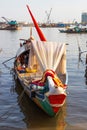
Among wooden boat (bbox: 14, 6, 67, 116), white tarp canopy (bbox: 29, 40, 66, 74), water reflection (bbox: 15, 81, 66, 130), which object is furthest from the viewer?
white tarp canopy (bbox: 29, 40, 66, 74)

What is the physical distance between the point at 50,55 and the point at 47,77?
3043 mm

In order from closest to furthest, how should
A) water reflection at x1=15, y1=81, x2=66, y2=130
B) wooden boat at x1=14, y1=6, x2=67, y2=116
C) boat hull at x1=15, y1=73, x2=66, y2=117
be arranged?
boat hull at x1=15, y1=73, x2=66, y2=117, wooden boat at x1=14, y1=6, x2=67, y2=116, water reflection at x1=15, y1=81, x2=66, y2=130

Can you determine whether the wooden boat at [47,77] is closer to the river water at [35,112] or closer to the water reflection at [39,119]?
the water reflection at [39,119]

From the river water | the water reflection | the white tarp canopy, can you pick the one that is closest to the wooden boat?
the white tarp canopy

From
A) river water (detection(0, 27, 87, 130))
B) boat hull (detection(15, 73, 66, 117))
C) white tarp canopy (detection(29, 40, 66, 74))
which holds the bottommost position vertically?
river water (detection(0, 27, 87, 130))

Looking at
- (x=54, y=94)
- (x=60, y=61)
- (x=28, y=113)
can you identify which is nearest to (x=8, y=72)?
(x=60, y=61)

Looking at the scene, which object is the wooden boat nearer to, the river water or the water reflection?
the water reflection

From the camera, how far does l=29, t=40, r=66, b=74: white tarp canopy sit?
87.5ft

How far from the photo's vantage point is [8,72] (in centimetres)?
4103

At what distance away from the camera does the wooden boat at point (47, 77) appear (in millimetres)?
22484

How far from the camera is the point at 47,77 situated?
24781 mm

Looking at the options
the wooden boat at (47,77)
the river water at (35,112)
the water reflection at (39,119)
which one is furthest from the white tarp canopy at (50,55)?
the water reflection at (39,119)

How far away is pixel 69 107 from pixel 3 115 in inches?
202

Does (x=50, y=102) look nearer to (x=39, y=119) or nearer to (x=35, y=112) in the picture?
(x=39, y=119)
